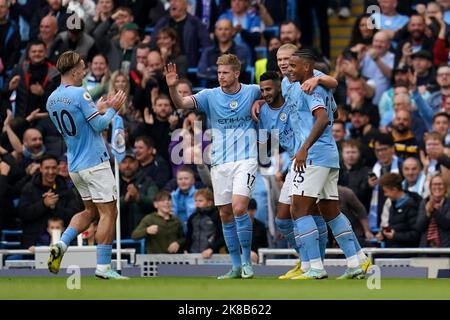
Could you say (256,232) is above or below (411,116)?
below

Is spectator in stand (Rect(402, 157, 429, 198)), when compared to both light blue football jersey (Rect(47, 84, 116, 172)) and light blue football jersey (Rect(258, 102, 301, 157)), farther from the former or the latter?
light blue football jersey (Rect(47, 84, 116, 172))

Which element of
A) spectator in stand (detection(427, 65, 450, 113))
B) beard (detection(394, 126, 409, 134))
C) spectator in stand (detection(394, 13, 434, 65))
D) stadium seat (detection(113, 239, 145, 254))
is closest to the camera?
stadium seat (detection(113, 239, 145, 254))

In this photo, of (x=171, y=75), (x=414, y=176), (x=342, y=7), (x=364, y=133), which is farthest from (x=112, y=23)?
(x=171, y=75)

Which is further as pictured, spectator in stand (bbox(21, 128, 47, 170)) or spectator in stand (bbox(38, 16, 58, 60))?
spectator in stand (bbox(38, 16, 58, 60))

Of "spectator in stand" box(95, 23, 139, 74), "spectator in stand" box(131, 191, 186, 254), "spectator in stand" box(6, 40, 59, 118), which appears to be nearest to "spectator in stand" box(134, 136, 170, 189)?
"spectator in stand" box(131, 191, 186, 254)

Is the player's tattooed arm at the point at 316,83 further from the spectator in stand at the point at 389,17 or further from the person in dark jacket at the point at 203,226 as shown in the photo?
the spectator in stand at the point at 389,17

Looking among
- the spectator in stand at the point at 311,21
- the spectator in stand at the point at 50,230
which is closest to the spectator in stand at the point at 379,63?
the spectator in stand at the point at 311,21

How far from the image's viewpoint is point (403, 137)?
70.0 ft

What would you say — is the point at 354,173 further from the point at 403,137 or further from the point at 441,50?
the point at 441,50

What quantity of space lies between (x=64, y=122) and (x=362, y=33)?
964 cm

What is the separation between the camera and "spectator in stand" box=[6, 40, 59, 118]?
23.5 meters

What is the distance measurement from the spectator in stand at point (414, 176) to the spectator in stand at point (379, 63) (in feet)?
9.80

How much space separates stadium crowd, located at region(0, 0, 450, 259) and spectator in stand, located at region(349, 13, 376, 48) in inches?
1.1
